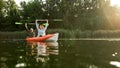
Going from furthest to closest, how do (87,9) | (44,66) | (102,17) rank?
1. (87,9)
2. (102,17)
3. (44,66)

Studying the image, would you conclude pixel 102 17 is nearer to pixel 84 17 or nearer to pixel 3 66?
pixel 84 17

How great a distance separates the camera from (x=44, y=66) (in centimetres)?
1211

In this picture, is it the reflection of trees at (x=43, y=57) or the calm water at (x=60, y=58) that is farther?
the reflection of trees at (x=43, y=57)

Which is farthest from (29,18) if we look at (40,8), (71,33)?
(71,33)

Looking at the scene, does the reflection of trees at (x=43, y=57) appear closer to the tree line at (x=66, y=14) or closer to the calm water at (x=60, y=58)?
the calm water at (x=60, y=58)

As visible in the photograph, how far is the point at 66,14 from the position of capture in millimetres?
59406

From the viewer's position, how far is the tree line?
57.0m

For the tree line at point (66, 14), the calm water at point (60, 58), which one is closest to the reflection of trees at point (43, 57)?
the calm water at point (60, 58)

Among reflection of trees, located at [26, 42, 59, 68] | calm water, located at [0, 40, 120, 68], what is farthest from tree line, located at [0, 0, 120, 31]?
calm water, located at [0, 40, 120, 68]

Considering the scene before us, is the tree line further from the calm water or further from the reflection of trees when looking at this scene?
the calm water

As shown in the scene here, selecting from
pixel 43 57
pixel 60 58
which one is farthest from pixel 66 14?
pixel 60 58

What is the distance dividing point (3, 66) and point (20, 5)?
5268 centimetres

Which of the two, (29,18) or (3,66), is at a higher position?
(3,66)

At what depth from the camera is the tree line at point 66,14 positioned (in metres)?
57.0
